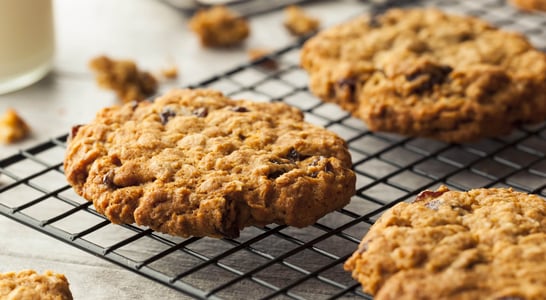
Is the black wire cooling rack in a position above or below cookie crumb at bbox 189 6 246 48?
below

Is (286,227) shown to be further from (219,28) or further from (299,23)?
(299,23)

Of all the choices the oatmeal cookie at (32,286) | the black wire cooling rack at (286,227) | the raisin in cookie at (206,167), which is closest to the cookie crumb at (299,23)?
the black wire cooling rack at (286,227)

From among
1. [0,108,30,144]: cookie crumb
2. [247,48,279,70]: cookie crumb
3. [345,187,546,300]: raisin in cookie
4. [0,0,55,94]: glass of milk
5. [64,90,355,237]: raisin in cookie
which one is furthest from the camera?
[247,48,279,70]: cookie crumb

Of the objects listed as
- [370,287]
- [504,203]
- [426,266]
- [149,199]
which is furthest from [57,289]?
[504,203]

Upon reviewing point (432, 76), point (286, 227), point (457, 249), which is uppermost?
point (432, 76)

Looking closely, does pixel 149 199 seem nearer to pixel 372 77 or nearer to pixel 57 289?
pixel 57 289

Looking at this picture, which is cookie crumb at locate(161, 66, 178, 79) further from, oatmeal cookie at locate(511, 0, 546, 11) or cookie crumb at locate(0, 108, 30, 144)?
oatmeal cookie at locate(511, 0, 546, 11)

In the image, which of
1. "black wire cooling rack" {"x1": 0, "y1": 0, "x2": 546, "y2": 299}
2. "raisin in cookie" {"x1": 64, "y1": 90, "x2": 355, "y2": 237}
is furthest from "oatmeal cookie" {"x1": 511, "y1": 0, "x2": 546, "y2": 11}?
"raisin in cookie" {"x1": 64, "y1": 90, "x2": 355, "y2": 237}

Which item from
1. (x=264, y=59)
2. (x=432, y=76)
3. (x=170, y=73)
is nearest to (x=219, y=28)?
(x=170, y=73)
